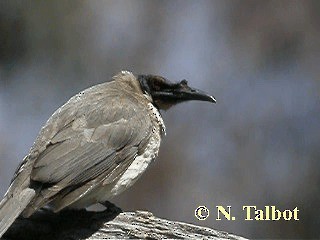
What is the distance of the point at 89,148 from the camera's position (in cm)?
602

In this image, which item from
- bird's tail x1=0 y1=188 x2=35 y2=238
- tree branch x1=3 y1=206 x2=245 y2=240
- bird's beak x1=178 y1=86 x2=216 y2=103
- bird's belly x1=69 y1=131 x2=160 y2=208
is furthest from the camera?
bird's beak x1=178 y1=86 x2=216 y2=103

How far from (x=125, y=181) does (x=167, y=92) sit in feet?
3.45

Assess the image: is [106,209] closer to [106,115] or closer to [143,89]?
[106,115]

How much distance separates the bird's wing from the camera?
5633 mm

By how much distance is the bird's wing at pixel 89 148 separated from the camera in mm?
5633

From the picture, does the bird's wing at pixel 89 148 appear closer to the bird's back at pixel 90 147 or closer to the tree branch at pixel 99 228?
the bird's back at pixel 90 147

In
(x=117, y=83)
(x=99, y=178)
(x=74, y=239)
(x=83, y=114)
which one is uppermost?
(x=117, y=83)

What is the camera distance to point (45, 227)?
5.79 meters

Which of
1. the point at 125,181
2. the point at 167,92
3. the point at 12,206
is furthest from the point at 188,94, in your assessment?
the point at 12,206

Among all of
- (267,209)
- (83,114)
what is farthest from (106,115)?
(267,209)

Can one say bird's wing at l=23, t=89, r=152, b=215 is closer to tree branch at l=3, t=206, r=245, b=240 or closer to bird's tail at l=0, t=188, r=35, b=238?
bird's tail at l=0, t=188, r=35, b=238

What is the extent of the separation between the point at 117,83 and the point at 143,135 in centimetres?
64

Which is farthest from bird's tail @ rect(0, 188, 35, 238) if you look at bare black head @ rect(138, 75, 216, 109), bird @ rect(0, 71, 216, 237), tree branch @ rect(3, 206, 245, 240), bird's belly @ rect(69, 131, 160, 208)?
bare black head @ rect(138, 75, 216, 109)

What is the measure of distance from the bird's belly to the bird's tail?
485 millimetres
